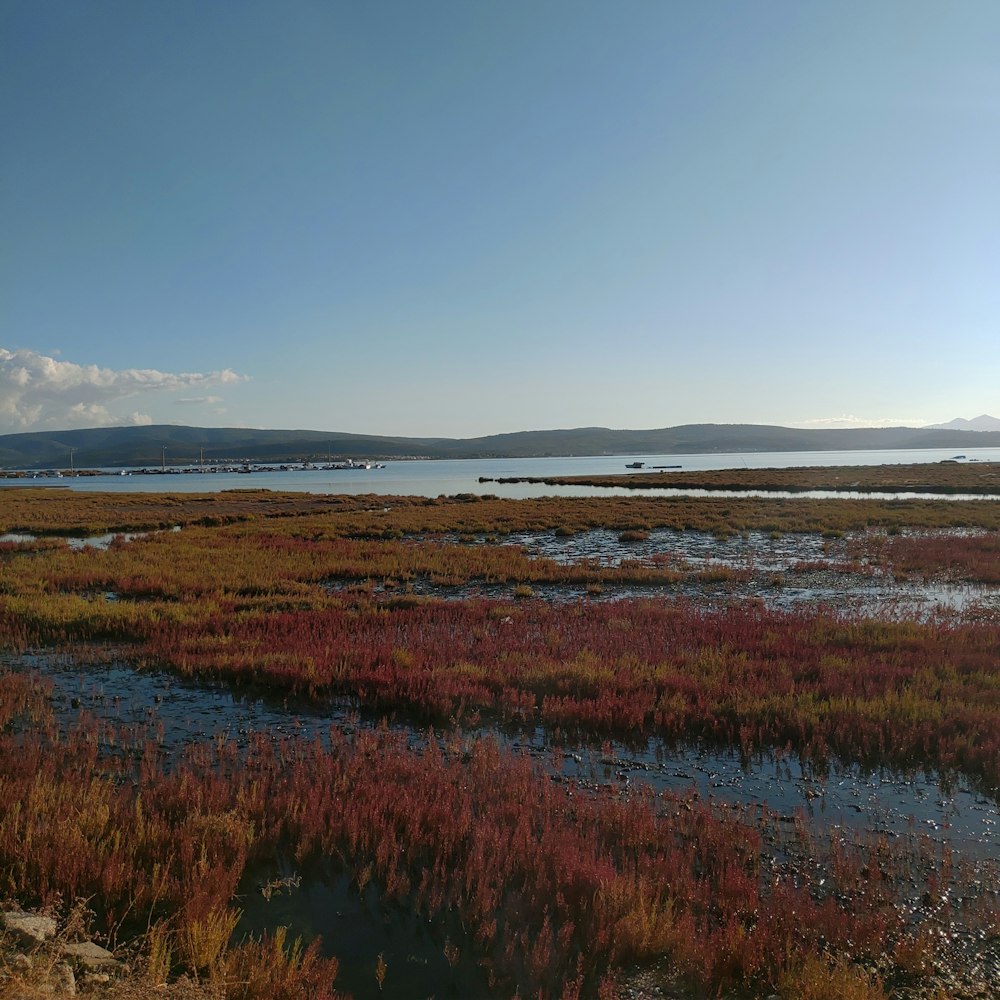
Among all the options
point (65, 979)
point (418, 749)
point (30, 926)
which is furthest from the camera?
point (418, 749)

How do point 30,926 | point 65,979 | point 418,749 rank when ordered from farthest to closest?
point 418,749, point 30,926, point 65,979

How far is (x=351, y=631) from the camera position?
15.8 meters

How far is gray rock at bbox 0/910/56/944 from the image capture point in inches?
165

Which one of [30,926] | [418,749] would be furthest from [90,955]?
[418,749]

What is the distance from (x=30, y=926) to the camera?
14.1 feet

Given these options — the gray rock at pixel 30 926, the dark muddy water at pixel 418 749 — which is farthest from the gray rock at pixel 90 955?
the dark muddy water at pixel 418 749

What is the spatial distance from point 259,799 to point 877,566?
2618 centimetres

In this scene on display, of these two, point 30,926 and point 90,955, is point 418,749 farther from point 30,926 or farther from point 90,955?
point 30,926

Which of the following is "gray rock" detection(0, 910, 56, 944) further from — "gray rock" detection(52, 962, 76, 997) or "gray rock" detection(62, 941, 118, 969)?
"gray rock" detection(52, 962, 76, 997)

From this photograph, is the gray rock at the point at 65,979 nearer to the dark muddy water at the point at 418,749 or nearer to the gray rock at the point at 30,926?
the gray rock at the point at 30,926

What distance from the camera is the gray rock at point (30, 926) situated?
4180 mm

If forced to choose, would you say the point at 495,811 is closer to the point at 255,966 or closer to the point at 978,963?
the point at 255,966

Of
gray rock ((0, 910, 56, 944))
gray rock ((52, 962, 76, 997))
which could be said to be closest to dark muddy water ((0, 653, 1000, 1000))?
gray rock ((0, 910, 56, 944))

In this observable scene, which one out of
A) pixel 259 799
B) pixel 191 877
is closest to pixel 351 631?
pixel 259 799
